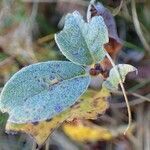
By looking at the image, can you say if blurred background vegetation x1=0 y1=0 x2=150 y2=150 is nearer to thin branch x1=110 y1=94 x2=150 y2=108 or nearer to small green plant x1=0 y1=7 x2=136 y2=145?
thin branch x1=110 y1=94 x2=150 y2=108

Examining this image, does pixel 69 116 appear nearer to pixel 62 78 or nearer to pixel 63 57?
pixel 62 78

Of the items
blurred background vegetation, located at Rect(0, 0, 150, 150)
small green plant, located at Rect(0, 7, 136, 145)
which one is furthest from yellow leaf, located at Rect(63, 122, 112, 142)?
small green plant, located at Rect(0, 7, 136, 145)

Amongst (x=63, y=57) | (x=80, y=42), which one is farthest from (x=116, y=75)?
(x=63, y=57)

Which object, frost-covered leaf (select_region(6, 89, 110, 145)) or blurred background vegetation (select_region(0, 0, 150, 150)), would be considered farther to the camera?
blurred background vegetation (select_region(0, 0, 150, 150))

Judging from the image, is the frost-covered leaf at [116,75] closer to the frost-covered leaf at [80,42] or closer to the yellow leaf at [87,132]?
the frost-covered leaf at [80,42]

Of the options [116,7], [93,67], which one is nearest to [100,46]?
[93,67]

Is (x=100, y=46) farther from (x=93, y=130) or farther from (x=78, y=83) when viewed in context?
(x=93, y=130)

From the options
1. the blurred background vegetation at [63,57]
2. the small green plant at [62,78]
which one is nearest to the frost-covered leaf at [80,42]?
the small green plant at [62,78]
